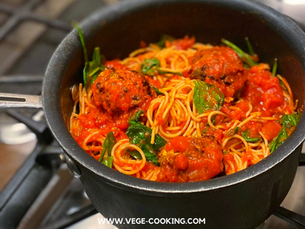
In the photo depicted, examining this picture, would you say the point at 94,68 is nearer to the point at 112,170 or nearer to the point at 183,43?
the point at 183,43

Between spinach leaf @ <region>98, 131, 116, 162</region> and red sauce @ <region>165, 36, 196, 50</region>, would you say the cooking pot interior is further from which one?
spinach leaf @ <region>98, 131, 116, 162</region>

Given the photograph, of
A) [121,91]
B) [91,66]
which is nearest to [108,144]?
[121,91]

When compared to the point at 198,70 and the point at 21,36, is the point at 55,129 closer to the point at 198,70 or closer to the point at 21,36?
the point at 198,70

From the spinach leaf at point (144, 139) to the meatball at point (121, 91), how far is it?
0.41 ft

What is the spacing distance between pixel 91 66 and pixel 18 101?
0.65m

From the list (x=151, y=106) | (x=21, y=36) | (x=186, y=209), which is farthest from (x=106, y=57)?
(x=21, y=36)

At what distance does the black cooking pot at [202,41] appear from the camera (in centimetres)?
161

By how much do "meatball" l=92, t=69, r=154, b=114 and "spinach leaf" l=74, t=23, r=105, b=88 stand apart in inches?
9.8

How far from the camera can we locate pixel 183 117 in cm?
222

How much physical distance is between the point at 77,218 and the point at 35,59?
193cm

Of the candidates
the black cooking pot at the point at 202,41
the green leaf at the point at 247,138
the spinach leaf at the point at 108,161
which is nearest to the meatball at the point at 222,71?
the green leaf at the point at 247,138

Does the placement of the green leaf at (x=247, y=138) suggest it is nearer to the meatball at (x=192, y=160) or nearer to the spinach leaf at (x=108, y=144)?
the meatball at (x=192, y=160)

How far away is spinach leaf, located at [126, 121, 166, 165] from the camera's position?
210cm

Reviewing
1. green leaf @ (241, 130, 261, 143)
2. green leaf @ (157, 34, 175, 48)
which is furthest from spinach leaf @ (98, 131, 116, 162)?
green leaf @ (157, 34, 175, 48)
